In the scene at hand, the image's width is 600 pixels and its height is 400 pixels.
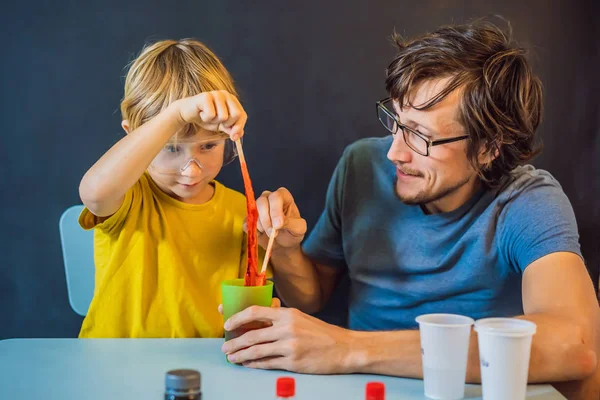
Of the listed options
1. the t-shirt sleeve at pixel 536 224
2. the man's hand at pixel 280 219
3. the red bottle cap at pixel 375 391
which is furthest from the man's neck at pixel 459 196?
the red bottle cap at pixel 375 391

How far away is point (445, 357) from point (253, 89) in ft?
3.46

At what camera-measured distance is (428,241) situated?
1.58 meters

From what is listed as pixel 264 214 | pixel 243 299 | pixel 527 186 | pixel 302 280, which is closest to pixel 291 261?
pixel 302 280

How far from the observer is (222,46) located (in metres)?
1.81

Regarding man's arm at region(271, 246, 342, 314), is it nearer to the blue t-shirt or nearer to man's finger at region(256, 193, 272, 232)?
the blue t-shirt

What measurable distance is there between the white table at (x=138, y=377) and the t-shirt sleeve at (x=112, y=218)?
263 mm

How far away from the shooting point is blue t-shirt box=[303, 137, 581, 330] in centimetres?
146

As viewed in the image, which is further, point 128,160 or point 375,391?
point 128,160

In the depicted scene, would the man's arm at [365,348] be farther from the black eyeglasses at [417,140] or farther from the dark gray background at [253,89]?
the dark gray background at [253,89]

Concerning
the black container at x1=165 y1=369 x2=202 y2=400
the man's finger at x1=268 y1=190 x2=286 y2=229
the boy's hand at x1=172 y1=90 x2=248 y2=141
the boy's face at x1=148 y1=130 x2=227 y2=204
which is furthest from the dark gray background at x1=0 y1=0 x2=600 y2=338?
the black container at x1=165 y1=369 x2=202 y2=400

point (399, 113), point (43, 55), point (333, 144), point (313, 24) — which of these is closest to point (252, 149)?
point (333, 144)

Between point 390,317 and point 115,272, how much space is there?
2.16ft

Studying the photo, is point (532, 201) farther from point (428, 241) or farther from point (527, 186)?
point (428, 241)

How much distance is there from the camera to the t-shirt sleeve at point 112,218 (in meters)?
1.42
